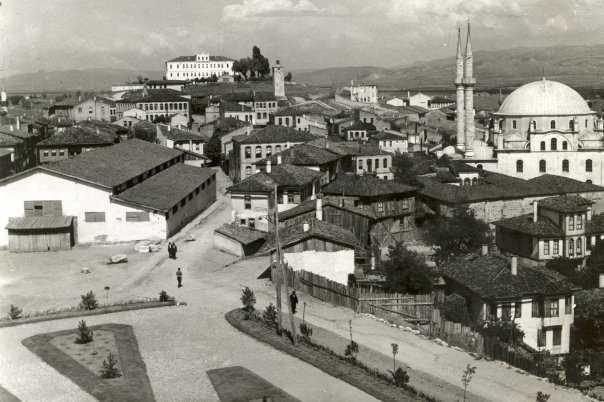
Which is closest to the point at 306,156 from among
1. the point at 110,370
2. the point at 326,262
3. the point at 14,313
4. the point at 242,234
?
the point at 242,234

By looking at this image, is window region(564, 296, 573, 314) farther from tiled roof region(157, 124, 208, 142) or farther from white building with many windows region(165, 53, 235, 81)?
white building with many windows region(165, 53, 235, 81)

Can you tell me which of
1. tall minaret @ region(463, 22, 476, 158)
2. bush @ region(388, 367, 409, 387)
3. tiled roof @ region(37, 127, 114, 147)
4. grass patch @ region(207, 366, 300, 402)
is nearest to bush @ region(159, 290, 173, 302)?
grass patch @ region(207, 366, 300, 402)

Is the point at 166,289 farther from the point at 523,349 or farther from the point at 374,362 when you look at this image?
the point at 523,349

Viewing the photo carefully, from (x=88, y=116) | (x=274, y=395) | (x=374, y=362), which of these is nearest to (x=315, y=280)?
(x=374, y=362)

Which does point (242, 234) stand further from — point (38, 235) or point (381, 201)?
point (381, 201)

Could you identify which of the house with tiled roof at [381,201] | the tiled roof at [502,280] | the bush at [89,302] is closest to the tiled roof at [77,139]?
the house with tiled roof at [381,201]

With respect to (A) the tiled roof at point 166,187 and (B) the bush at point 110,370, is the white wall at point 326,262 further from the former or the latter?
(B) the bush at point 110,370
